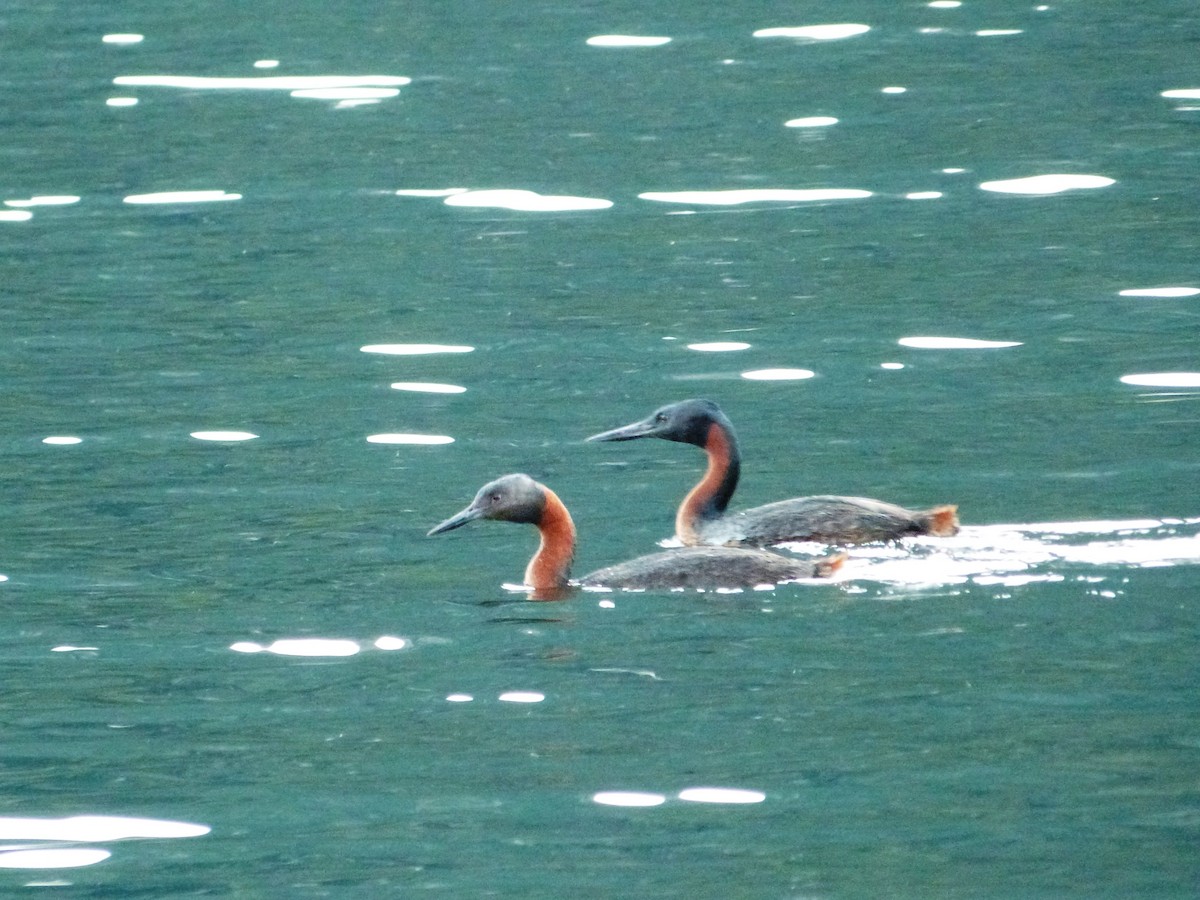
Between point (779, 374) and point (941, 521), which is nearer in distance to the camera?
point (941, 521)

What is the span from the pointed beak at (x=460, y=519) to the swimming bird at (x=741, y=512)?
1078 mm

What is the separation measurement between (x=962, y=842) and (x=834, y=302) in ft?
29.2

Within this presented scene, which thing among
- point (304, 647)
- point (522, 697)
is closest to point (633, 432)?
point (304, 647)

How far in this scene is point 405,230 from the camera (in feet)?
61.8

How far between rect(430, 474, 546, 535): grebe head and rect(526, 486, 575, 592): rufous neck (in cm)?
11

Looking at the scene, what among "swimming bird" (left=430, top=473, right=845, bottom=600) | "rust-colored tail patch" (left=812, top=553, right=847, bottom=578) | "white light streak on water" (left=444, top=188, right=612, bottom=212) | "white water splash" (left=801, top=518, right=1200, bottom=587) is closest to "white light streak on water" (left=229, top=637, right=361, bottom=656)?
"swimming bird" (left=430, top=473, right=845, bottom=600)

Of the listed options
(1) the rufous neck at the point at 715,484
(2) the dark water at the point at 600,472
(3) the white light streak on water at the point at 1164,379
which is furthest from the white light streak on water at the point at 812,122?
(1) the rufous neck at the point at 715,484

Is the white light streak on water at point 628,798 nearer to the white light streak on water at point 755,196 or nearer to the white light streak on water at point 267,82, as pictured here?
the white light streak on water at point 755,196

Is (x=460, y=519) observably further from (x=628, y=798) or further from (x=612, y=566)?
(x=628, y=798)

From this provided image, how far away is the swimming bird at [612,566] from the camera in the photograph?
10141mm

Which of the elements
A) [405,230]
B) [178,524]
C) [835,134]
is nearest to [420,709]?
[178,524]

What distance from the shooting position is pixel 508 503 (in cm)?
1070

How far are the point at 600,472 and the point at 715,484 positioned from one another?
3.30 feet

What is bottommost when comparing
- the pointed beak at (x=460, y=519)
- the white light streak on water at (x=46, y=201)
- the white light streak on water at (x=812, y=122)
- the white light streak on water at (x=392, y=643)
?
the white light streak on water at (x=392, y=643)
